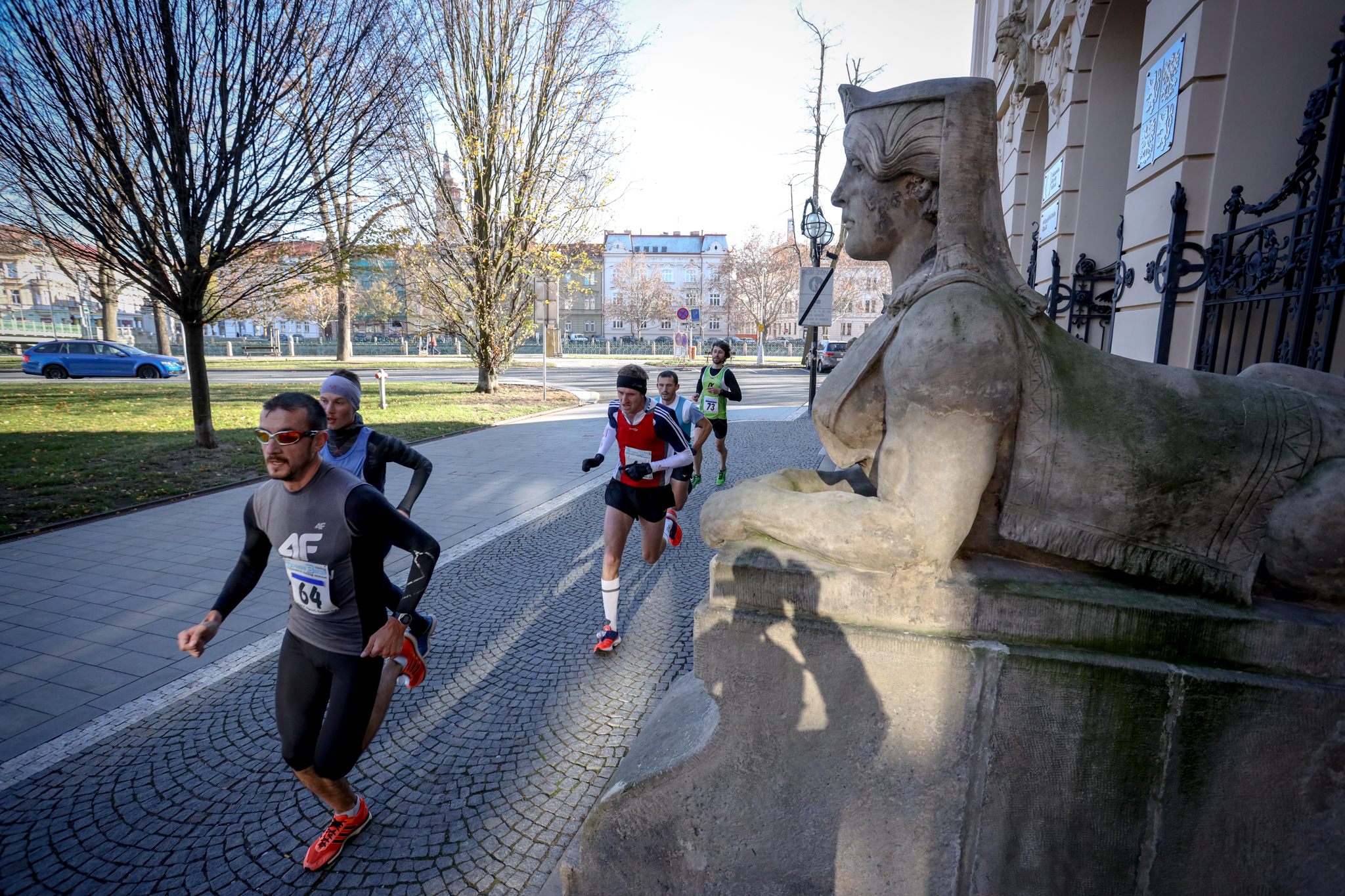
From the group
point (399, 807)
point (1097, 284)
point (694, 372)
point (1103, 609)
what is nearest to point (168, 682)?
point (399, 807)

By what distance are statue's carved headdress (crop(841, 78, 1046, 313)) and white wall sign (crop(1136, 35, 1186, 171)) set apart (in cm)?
408

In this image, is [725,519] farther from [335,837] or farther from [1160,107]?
[1160,107]

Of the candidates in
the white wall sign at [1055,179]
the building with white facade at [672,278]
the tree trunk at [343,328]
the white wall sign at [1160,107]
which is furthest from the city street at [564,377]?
the building with white facade at [672,278]

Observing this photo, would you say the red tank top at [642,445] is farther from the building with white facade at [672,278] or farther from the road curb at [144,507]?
the building with white facade at [672,278]

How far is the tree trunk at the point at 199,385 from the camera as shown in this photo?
11.0 metres

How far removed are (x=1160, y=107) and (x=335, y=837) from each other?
713 centimetres

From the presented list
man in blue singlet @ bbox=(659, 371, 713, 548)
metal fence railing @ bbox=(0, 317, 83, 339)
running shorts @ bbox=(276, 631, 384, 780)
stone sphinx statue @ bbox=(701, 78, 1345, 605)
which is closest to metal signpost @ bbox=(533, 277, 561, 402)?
man in blue singlet @ bbox=(659, 371, 713, 548)

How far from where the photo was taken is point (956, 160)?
1.99m

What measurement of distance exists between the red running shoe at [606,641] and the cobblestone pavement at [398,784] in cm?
7

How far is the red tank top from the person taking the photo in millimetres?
5074

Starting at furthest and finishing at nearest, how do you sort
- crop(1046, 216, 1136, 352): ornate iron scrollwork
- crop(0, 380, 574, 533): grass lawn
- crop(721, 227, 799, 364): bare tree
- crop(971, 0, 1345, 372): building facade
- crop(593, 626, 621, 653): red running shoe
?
A: 1. crop(721, 227, 799, 364): bare tree
2. crop(0, 380, 574, 533): grass lawn
3. crop(1046, 216, 1136, 352): ornate iron scrollwork
4. crop(593, 626, 621, 653): red running shoe
5. crop(971, 0, 1345, 372): building facade

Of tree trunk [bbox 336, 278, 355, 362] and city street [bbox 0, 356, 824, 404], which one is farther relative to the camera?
tree trunk [bbox 336, 278, 355, 362]

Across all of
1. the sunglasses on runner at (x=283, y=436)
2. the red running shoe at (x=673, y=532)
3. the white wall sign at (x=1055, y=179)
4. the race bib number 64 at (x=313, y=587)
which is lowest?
the red running shoe at (x=673, y=532)

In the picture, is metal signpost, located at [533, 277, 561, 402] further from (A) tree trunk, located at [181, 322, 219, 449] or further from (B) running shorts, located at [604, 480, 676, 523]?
(B) running shorts, located at [604, 480, 676, 523]
